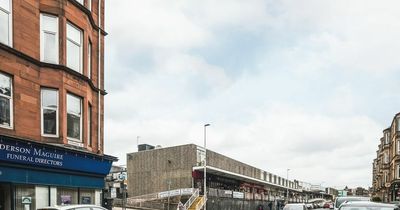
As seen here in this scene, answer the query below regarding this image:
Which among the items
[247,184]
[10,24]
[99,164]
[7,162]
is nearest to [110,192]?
[99,164]

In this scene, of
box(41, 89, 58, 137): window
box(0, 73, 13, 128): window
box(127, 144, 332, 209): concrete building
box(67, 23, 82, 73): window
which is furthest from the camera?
box(127, 144, 332, 209): concrete building

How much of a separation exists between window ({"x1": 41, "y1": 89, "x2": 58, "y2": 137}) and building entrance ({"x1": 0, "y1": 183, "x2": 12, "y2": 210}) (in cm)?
253

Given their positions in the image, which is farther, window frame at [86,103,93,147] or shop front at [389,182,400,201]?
shop front at [389,182,400,201]

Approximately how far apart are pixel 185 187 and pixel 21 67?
3247 centimetres

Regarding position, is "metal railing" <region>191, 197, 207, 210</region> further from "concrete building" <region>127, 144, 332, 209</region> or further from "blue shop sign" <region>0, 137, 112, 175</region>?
"blue shop sign" <region>0, 137, 112, 175</region>

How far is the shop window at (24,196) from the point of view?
1566cm

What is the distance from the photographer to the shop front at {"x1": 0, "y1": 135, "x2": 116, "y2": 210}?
49.8 feet

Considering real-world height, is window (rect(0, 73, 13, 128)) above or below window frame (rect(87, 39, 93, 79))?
below

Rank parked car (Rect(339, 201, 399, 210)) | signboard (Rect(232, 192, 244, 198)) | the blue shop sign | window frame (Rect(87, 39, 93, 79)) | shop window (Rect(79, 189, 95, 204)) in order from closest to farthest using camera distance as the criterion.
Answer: parked car (Rect(339, 201, 399, 210)), the blue shop sign, shop window (Rect(79, 189, 95, 204)), window frame (Rect(87, 39, 93, 79)), signboard (Rect(232, 192, 244, 198))

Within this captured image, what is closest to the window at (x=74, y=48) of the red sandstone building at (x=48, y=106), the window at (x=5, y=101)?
the red sandstone building at (x=48, y=106)

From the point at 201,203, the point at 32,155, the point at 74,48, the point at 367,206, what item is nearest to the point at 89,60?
the point at 74,48

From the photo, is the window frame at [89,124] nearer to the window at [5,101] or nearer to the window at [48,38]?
the window at [48,38]

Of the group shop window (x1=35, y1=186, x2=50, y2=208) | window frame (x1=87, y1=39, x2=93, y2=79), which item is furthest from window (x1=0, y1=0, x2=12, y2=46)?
shop window (x1=35, y1=186, x2=50, y2=208)

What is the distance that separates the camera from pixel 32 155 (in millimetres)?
15977
